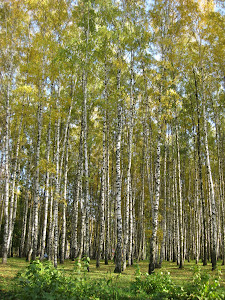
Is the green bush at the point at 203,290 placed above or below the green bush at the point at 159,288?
above

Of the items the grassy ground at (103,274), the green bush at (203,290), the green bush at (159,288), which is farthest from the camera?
the grassy ground at (103,274)

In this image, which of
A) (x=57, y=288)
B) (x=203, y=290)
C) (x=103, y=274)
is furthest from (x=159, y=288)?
(x=103, y=274)

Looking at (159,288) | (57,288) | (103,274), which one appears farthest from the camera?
(103,274)

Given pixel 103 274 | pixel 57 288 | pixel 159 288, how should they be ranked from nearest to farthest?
pixel 57 288, pixel 159 288, pixel 103 274

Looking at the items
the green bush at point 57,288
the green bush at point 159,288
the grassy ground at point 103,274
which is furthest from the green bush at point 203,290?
the green bush at point 57,288

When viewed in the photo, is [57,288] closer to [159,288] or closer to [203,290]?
[159,288]

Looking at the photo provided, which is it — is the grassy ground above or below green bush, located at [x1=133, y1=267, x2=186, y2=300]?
below

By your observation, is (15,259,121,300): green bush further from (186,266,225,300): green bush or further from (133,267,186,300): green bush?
(186,266,225,300): green bush

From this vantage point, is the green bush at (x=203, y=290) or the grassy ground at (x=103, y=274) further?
the grassy ground at (x=103, y=274)

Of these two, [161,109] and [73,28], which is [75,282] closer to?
[161,109]

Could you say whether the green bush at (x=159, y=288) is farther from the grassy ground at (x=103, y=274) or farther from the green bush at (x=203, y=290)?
the grassy ground at (x=103, y=274)

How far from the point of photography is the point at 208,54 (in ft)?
47.4

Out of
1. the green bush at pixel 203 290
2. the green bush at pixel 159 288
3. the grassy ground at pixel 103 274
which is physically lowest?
the grassy ground at pixel 103 274

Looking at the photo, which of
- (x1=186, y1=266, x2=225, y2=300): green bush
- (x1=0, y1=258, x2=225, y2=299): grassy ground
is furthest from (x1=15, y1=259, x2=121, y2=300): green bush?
(x1=186, y1=266, x2=225, y2=300): green bush
